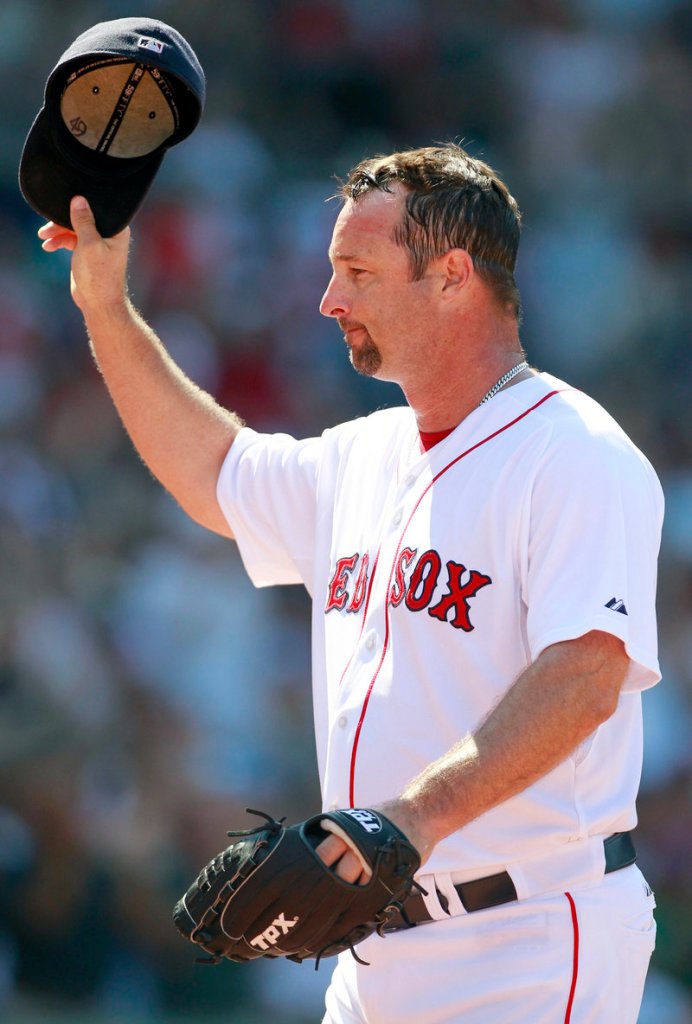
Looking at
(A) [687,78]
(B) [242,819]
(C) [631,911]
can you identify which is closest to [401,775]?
(C) [631,911]

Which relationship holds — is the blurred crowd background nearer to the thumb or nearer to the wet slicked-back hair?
the thumb

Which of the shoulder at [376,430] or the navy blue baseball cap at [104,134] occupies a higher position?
the navy blue baseball cap at [104,134]

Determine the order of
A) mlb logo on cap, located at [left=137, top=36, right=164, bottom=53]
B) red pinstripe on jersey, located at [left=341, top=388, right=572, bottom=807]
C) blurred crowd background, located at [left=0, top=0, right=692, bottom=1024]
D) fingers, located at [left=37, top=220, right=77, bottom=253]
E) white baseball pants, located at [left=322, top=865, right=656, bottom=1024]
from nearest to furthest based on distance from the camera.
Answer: white baseball pants, located at [left=322, top=865, right=656, bottom=1024]
red pinstripe on jersey, located at [left=341, top=388, right=572, bottom=807]
mlb logo on cap, located at [left=137, top=36, right=164, bottom=53]
fingers, located at [left=37, top=220, right=77, bottom=253]
blurred crowd background, located at [left=0, top=0, right=692, bottom=1024]

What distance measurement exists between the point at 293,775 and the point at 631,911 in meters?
3.23

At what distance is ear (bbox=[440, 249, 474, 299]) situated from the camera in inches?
93.2

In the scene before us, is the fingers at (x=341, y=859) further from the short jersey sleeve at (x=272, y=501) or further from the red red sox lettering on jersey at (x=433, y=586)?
the short jersey sleeve at (x=272, y=501)

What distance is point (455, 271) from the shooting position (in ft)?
7.79

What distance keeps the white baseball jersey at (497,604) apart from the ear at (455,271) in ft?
0.66

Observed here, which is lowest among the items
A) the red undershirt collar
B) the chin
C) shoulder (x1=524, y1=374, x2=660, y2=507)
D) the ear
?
the red undershirt collar

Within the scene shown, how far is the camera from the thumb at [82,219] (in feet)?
8.80

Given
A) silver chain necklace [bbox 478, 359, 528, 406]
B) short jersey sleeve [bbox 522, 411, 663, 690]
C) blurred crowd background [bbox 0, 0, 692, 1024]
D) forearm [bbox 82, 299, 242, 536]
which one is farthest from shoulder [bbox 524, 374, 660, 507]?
blurred crowd background [bbox 0, 0, 692, 1024]

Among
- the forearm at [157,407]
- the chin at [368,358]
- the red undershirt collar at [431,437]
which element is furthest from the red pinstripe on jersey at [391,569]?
the forearm at [157,407]

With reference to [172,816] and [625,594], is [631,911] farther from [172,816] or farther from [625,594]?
[172,816]

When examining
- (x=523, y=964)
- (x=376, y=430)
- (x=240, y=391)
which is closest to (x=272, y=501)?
(x=376, y=430)
